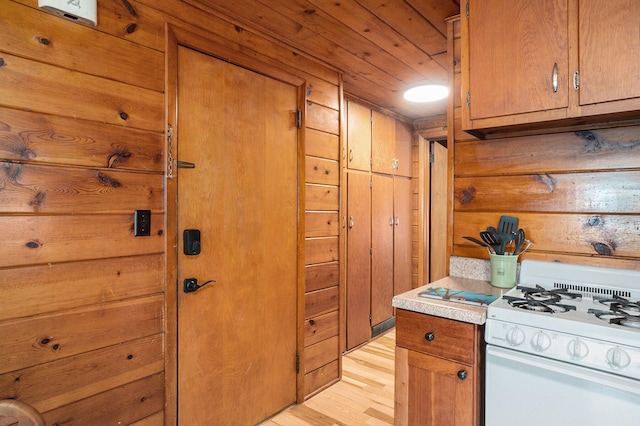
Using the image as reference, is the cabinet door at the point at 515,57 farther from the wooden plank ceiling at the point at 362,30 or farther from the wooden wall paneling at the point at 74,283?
the wooden wall paneling at the point at 74,283

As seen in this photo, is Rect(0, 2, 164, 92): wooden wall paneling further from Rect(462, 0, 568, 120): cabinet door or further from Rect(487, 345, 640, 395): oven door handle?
Rect(487, 345, 640, 395): oven door handle

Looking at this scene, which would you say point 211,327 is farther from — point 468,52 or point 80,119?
point 468,52

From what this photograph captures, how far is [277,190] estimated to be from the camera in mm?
2219

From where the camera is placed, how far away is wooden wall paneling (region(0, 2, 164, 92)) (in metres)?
1.27

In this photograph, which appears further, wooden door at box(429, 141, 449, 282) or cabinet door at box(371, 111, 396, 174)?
wooden door at box(429, 141, 449, 282)

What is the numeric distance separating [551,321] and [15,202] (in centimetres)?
190

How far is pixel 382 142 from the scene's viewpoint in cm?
362

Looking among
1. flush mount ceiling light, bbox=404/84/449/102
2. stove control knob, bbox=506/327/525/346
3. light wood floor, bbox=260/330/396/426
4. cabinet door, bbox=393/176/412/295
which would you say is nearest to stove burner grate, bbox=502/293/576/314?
stove control knob, bbox=506/327/525/346

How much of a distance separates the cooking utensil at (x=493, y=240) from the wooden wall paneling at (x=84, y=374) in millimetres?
1609

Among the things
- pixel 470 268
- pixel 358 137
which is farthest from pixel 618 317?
pixel 358 137

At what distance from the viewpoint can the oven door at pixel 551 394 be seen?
3.56ft

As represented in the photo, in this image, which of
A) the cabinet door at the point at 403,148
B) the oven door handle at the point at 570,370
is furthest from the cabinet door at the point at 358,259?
the oven door handle at the point at 570,370

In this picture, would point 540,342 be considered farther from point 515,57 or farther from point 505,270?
point 515,57

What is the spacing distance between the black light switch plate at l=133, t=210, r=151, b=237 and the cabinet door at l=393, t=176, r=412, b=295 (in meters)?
2.70
